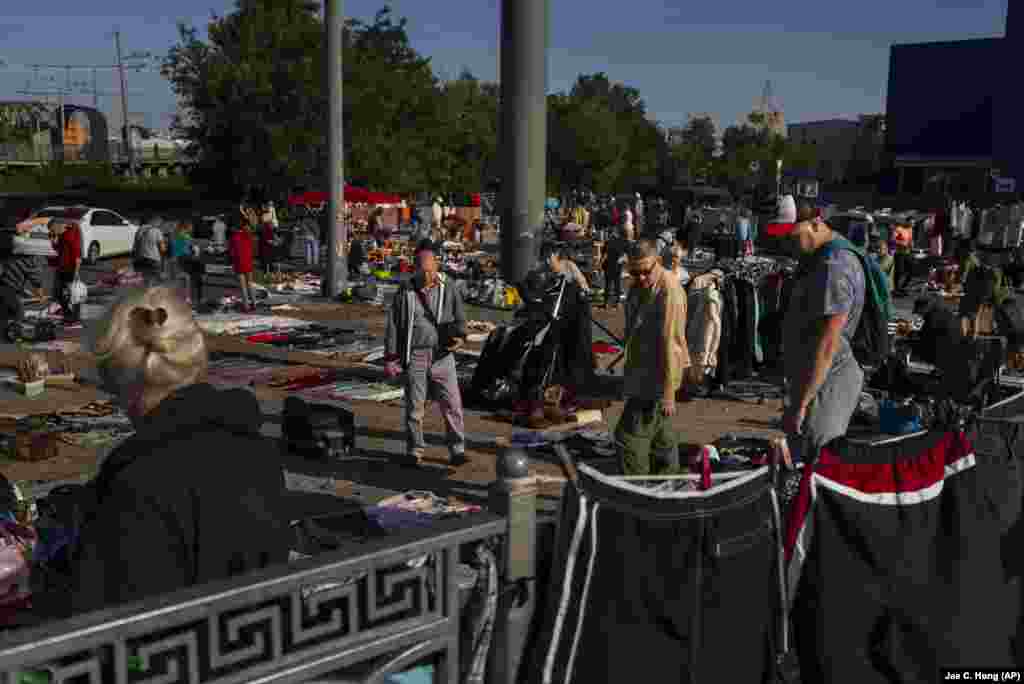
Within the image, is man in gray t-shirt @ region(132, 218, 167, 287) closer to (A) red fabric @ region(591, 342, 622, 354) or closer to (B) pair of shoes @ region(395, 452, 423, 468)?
(A) red fabric @ region(591, 342, 622, 354)

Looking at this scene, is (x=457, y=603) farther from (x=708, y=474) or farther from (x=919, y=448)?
(x=919, y=448)

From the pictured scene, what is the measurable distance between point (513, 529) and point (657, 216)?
3925 centimetres

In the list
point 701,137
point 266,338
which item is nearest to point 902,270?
point 266,338

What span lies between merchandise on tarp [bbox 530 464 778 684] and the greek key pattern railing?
335 mm

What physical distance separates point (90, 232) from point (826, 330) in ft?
87.6

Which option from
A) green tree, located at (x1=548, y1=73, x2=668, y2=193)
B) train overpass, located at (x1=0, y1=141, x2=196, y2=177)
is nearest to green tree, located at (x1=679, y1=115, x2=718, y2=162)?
green tree, located at (x1=548, y1=73, x2=668, y2=193)

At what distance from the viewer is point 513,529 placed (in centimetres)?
372

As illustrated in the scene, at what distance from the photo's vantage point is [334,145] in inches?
789

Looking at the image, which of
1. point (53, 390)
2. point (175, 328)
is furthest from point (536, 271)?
point (175, 328)

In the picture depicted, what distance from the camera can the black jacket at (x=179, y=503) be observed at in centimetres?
259

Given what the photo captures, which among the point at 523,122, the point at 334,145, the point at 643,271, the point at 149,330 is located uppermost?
the point at 334,145

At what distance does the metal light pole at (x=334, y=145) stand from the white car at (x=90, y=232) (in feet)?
32.1

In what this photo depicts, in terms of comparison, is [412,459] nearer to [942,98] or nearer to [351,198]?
[351,198]

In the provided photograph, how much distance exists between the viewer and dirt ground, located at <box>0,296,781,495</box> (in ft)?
29.0
